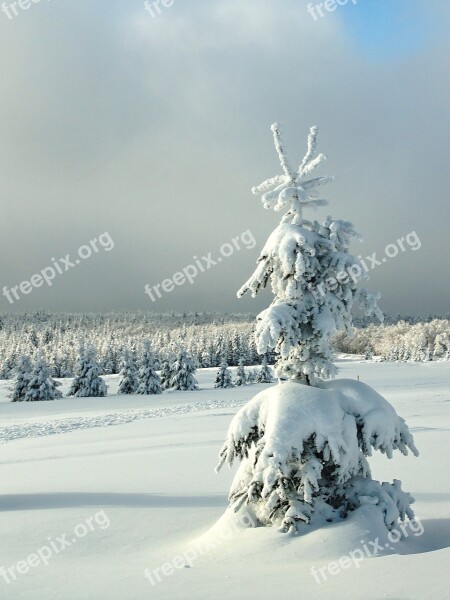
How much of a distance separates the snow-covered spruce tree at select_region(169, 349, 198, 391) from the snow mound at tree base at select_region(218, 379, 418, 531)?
46878mm

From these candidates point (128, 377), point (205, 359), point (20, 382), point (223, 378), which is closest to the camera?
point (20, 382)

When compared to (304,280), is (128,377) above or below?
below

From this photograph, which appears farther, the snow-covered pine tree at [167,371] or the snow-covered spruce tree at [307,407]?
the snow-covered pine tree at [167,371]

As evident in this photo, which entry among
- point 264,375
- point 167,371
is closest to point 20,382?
point 167,371

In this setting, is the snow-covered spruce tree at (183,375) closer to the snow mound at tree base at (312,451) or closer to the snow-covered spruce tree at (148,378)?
the snow-covered spruce tree at (148,378)

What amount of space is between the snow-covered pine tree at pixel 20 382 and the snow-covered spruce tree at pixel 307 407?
4532 cm

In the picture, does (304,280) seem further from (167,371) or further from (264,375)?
(264,375)

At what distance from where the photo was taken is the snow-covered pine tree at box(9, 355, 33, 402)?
48.2 metres

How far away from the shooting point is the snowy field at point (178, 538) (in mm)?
4902

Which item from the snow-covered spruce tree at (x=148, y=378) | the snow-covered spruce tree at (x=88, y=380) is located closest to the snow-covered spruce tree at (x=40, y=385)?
the snow-covered spruce tree at (x=88, y=380)

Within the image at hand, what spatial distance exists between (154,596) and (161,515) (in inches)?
171

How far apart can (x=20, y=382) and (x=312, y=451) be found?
46724 mm

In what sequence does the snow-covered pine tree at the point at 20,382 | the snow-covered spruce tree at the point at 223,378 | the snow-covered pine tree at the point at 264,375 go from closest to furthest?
the snow-covered pine tree at the point at 20,382 < the snow-covered spruce tree at the point at 223,378 < the snow-covered pine tree at the point at 264,375

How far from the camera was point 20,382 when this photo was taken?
48312mm
